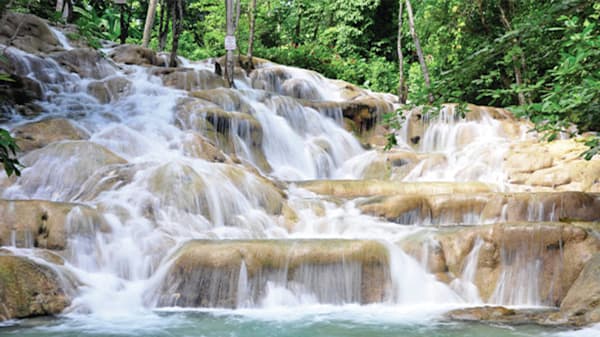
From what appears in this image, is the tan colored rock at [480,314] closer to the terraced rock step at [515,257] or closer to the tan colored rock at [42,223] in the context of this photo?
the terraced rock step at [515,257]

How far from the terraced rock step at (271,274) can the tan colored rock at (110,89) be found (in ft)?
25.4

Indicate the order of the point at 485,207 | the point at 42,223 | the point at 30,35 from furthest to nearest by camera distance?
1. the point at 30,35
2. the point at 485,207
3. the point at 42,223

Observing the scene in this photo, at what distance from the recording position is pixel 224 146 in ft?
39.5

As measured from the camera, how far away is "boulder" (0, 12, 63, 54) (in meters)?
14.4

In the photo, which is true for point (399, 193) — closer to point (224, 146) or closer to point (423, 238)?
point (423, 238)

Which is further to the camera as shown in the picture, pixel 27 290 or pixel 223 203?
pixel 223 203

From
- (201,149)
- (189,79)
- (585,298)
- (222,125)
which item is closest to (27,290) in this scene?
(201,149)

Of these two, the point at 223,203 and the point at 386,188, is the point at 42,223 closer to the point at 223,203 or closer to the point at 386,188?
the point at 223,203

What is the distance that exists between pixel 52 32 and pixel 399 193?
1179cm

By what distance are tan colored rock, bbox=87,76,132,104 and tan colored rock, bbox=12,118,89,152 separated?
7.83 ft

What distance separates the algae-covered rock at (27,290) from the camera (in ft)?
18.3

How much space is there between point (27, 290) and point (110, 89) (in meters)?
8.62

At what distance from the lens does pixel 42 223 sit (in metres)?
6.76

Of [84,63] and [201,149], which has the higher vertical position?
[84,63]
